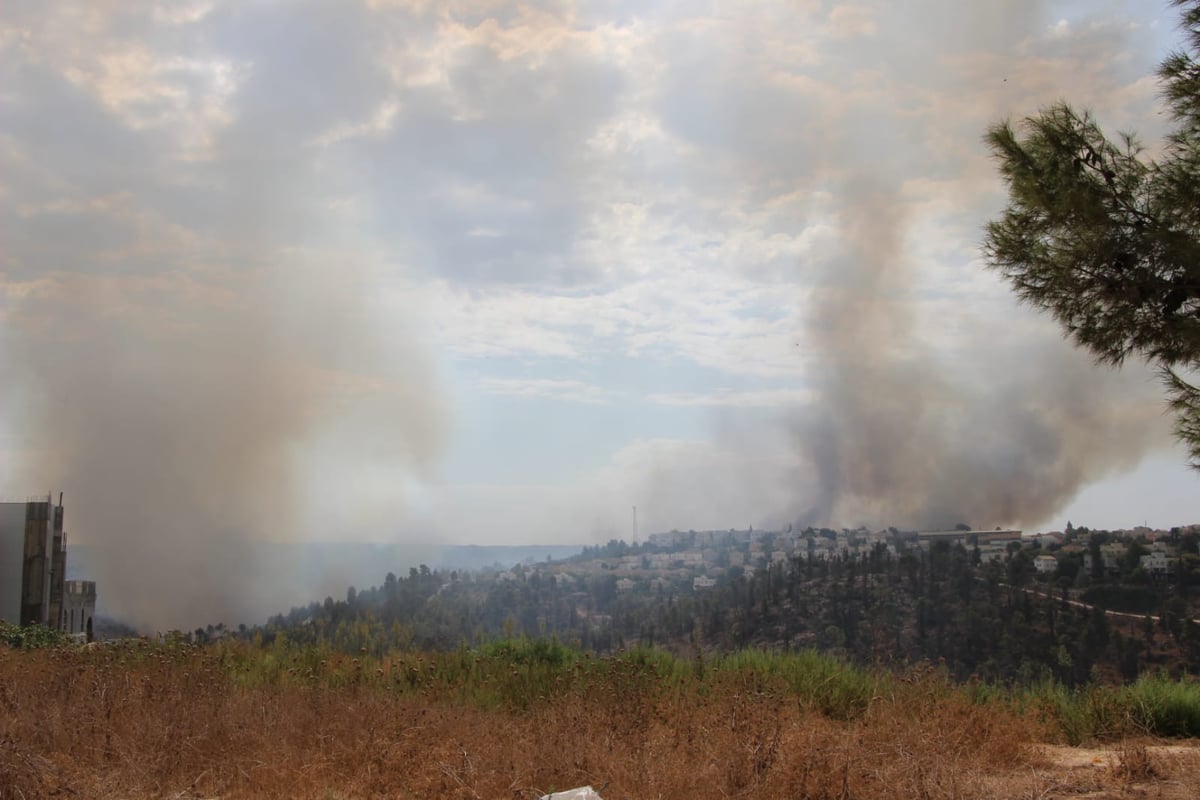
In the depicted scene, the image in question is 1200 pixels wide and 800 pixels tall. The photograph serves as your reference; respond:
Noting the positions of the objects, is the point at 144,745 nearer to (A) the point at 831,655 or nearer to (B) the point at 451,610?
(A) the point at 831,655

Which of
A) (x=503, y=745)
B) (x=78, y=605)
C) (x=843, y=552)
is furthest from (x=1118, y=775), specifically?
(x=78, y=605)

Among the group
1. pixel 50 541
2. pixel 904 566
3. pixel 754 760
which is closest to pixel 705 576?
pixel 904 566

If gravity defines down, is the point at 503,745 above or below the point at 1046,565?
below

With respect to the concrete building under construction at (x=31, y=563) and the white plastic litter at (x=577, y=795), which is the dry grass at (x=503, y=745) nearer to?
the white plastic litter at (x=577, y=795)

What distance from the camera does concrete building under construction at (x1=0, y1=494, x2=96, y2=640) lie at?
90.2ft

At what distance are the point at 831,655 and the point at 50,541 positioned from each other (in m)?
27.6

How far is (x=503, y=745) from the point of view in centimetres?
684

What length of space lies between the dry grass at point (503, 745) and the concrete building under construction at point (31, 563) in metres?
22.9

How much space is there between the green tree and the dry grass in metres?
3.33

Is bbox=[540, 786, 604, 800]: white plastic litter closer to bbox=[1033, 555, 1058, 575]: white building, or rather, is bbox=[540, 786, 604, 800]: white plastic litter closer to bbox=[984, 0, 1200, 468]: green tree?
bbox=[984, 0, 1200, 468]: green tree

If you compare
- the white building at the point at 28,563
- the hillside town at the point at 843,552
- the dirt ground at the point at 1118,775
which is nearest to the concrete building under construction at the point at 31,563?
the white building at the point at 28,563

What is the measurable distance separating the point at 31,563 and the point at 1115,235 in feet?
105

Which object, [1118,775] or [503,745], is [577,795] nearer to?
[503,745]

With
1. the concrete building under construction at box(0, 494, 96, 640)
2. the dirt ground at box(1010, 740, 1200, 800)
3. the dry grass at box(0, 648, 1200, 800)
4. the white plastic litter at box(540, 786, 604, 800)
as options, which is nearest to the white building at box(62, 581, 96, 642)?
the concrete building under construction at box(0, 494, 96, 640)
